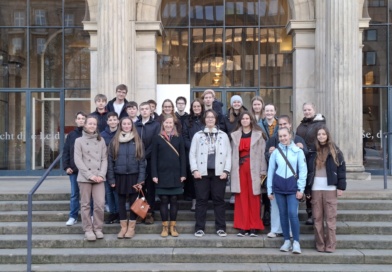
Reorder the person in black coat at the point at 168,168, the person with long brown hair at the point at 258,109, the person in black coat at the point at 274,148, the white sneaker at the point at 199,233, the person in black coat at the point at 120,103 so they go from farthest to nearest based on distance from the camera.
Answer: the person in black coat at the point at 120,103
the person with long brown hair at the point at 258,109
the white sneaker at the point at 199,233
the person in black coat at the point at 168,168
the person in black coat at the point at 274,148

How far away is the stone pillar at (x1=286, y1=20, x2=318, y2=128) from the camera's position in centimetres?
1298

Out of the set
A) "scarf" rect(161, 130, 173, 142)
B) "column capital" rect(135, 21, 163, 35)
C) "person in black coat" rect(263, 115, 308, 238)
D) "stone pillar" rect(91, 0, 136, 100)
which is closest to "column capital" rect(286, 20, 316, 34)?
"column capital" rect(135, 21, 163, 35)

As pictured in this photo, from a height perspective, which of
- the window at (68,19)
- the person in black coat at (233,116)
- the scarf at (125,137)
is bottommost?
the scarf at (125,137)

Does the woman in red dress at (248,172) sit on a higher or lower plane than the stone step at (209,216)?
higher

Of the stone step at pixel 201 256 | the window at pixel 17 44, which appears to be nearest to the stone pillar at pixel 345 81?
the stone step at pixel 201 256

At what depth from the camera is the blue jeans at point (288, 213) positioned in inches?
282

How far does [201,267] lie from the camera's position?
711cm

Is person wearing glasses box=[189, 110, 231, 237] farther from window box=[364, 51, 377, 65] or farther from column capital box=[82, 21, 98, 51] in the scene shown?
window box=[364, 51, 377, 65]

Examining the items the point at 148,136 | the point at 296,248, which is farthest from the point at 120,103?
the point at 296,248

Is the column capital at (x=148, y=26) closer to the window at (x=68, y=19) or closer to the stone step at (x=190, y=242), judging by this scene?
the window at (x=68, y=19)

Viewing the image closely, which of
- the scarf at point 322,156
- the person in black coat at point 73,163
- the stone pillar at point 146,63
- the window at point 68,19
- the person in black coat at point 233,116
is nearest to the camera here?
the scarf at point 322,156

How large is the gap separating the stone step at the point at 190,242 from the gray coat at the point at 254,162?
796 mm

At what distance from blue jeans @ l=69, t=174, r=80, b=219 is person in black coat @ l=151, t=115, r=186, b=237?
4.57 ft

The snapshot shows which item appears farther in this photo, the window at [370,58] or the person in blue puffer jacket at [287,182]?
the window at [370,58]
